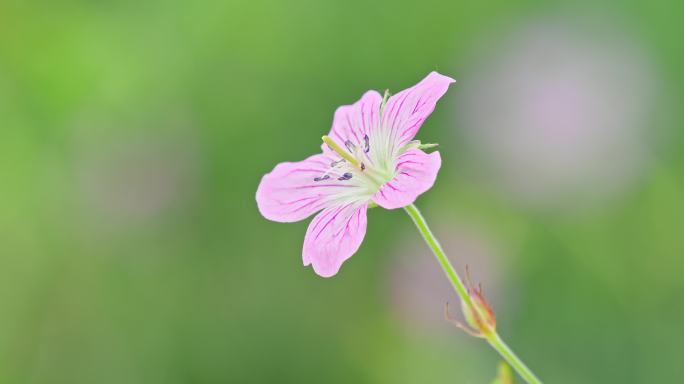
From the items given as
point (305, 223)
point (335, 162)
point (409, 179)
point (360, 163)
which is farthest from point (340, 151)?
point (305, 223)

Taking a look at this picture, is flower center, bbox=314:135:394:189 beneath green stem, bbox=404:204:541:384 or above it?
above

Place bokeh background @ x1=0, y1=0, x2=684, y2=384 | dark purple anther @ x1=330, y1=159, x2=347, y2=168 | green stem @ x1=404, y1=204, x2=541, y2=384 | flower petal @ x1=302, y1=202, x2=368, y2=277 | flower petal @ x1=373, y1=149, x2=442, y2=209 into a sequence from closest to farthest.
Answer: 1. green stem @ x1=404, y1=204, x2=541, y2=384
2. flower petal @ x1=373, y1=149, x2=442, y2=209
3. flower petal @ x1=302, y1=202, x2=368, y2=277
4. dark purple anther @ x1=330, y1=159, x2=347, y2=168
5. bokeh background @ x1=0, y1=0, x2=684, y2=384

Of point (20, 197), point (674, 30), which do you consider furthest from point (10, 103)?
point (674, 30)

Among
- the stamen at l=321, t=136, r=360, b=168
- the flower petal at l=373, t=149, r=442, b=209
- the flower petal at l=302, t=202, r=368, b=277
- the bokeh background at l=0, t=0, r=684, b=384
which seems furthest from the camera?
the bokeh background at l=0, t=0, r=684, b=384

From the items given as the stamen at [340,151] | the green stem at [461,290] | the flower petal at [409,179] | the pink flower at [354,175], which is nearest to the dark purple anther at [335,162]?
the pink flower at [354,175]

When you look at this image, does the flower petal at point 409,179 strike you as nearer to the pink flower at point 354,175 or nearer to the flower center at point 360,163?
the pink flower at point 354,175

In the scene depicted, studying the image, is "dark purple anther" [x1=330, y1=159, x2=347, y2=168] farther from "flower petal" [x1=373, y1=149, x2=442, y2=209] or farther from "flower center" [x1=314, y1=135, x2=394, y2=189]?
"flower petal" [x1=373, y1=149, x2=442, y2=209]

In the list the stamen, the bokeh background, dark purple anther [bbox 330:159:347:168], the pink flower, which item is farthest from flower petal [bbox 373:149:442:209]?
the bokeh background

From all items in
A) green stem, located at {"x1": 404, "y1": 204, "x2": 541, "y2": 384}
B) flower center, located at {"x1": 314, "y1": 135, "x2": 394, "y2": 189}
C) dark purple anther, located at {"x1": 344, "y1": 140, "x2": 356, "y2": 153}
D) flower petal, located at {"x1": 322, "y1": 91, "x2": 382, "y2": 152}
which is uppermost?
flower petal, located at {"x1": 322, "y1": 91, "x2": 382, "y2": 152}
